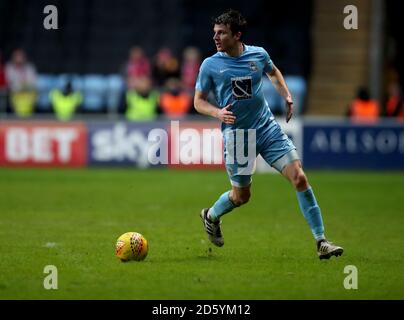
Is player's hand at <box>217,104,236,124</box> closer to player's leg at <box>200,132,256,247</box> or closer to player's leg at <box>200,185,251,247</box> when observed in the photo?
player's leg at <box>200,132,256,247</box>

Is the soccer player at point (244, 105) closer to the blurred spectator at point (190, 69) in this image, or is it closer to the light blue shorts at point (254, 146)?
the light blue shorts at point (254, 146)

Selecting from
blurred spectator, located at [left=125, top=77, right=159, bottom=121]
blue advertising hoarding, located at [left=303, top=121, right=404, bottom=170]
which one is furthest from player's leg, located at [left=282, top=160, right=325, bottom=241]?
blurred spectator, located at [left=125, top=77, right=159, bottom=121]

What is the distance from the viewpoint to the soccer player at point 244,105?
9.78 meters

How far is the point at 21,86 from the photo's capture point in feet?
78.4

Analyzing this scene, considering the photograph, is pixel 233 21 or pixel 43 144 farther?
pixel 43 144

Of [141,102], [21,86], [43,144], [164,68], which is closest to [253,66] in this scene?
[43,144]

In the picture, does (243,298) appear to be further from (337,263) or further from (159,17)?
(159,17)

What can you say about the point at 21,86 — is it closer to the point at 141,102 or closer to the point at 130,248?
the point at 141,102

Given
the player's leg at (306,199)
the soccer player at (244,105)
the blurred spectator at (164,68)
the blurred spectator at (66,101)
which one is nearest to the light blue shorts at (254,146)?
the soccer player at (244,105)

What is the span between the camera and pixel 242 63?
9.90 metres

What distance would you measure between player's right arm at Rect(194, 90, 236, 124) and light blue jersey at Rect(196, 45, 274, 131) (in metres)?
0.07

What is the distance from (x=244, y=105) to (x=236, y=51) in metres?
0.53

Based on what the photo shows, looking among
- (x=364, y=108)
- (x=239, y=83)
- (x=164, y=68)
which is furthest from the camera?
(x=164, y=68)

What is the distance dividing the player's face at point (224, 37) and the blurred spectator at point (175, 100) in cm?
1335
